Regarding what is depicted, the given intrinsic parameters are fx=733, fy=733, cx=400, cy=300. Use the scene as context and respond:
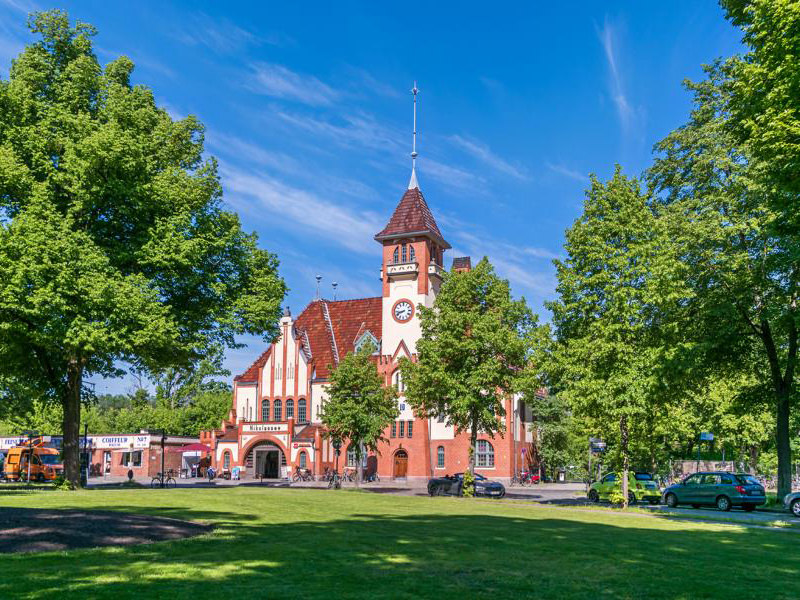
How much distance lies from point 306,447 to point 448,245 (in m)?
23.4

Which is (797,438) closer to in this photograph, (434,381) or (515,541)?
(434,381)

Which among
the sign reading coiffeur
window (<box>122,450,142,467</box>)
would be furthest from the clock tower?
window (<box>122,450,142,467</box>)

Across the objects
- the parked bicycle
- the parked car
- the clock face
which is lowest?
the parked bicycle

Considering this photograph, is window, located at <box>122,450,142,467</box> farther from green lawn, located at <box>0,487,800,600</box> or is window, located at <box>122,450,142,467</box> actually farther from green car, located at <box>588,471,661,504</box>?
green lawn, located at <box>0,487,800,600</box>

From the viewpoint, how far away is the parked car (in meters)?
28.8

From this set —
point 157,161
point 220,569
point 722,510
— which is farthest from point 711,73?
point 220,569

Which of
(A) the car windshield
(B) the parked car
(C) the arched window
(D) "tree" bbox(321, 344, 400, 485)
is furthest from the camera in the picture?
(C) the arched window

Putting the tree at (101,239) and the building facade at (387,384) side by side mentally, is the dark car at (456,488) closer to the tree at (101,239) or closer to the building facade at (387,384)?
the tree at (101,239)

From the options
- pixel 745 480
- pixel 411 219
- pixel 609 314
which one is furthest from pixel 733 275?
pixel 411 219

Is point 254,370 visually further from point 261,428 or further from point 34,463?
point 34,463

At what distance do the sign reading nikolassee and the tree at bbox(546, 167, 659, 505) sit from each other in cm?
4069

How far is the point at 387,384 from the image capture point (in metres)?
65.8

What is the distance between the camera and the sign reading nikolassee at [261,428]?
222 feet

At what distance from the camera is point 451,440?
210 feet
